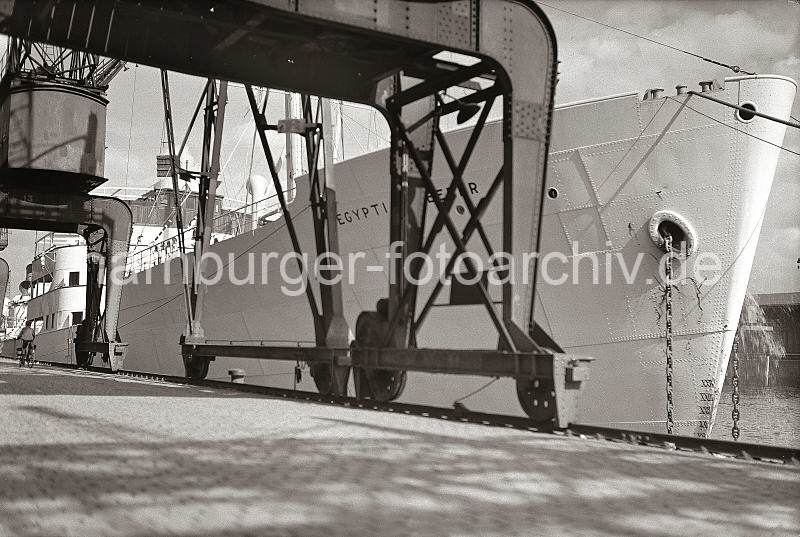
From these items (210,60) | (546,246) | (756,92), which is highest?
(756,92)

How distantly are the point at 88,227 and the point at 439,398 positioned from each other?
13813mm

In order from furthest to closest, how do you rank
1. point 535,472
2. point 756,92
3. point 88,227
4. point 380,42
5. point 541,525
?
point 88,227, point 756,92, point 380,42, point 535,472, point 541,525

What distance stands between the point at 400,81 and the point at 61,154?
12.3 meters

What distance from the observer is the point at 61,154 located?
17.7m

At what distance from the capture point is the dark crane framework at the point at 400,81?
6.73 m

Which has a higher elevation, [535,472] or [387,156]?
[387,156]

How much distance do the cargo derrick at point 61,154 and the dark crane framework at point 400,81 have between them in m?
10.8

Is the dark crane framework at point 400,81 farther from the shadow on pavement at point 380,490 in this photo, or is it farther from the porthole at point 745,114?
the porthole at point 745,114

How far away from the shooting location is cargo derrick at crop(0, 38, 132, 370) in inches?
688

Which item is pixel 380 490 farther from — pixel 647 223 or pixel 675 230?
pixel 675 230

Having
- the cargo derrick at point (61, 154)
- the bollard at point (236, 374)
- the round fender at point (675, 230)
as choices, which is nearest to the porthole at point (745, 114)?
the round fender at point (675, 230)

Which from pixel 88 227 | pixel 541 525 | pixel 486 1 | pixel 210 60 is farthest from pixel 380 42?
pixel 88 227

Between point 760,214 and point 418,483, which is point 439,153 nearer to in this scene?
point 760,214

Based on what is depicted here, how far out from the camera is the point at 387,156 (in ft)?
44.5
